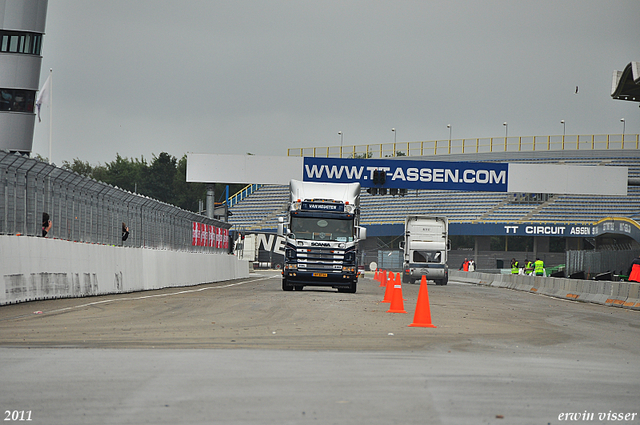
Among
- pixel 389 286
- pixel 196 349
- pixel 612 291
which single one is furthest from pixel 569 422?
pixel 612 291

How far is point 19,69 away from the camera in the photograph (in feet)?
149

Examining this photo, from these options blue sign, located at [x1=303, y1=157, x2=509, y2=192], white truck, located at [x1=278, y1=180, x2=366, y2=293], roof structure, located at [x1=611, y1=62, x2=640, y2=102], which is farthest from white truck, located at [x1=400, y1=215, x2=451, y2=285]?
white truck, located at [x1=278, y1=180, x2=366, y2=293]

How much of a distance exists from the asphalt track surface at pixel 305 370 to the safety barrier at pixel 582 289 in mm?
9017

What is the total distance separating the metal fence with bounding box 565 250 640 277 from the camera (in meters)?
37.9

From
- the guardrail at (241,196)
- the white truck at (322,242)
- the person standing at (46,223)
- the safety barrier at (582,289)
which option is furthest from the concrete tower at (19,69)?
the guardrail at (241,196)

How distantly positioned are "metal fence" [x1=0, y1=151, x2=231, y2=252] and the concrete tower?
55.4 ft

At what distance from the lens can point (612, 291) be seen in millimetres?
25297

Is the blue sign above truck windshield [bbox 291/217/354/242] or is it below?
above

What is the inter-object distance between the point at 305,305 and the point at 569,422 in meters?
13.5

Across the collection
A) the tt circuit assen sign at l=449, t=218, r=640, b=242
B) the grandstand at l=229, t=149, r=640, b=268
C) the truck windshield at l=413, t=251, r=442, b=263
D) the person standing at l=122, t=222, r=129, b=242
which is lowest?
the truck windshield at l=413, t=251, r=442, b=263

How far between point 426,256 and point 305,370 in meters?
39.3

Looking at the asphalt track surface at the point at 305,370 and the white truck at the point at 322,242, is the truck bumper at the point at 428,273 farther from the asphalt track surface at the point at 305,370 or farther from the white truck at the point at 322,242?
the asphalt track surface at the point at 305,370

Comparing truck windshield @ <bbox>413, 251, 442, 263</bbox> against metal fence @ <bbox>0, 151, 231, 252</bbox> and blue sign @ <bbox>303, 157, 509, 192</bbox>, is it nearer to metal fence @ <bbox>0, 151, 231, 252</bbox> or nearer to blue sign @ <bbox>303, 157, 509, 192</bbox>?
blue sign @ <bbox>303, 157, 509, 192</bbox>

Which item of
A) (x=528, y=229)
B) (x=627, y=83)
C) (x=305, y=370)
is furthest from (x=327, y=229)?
(x=528, y=229)
